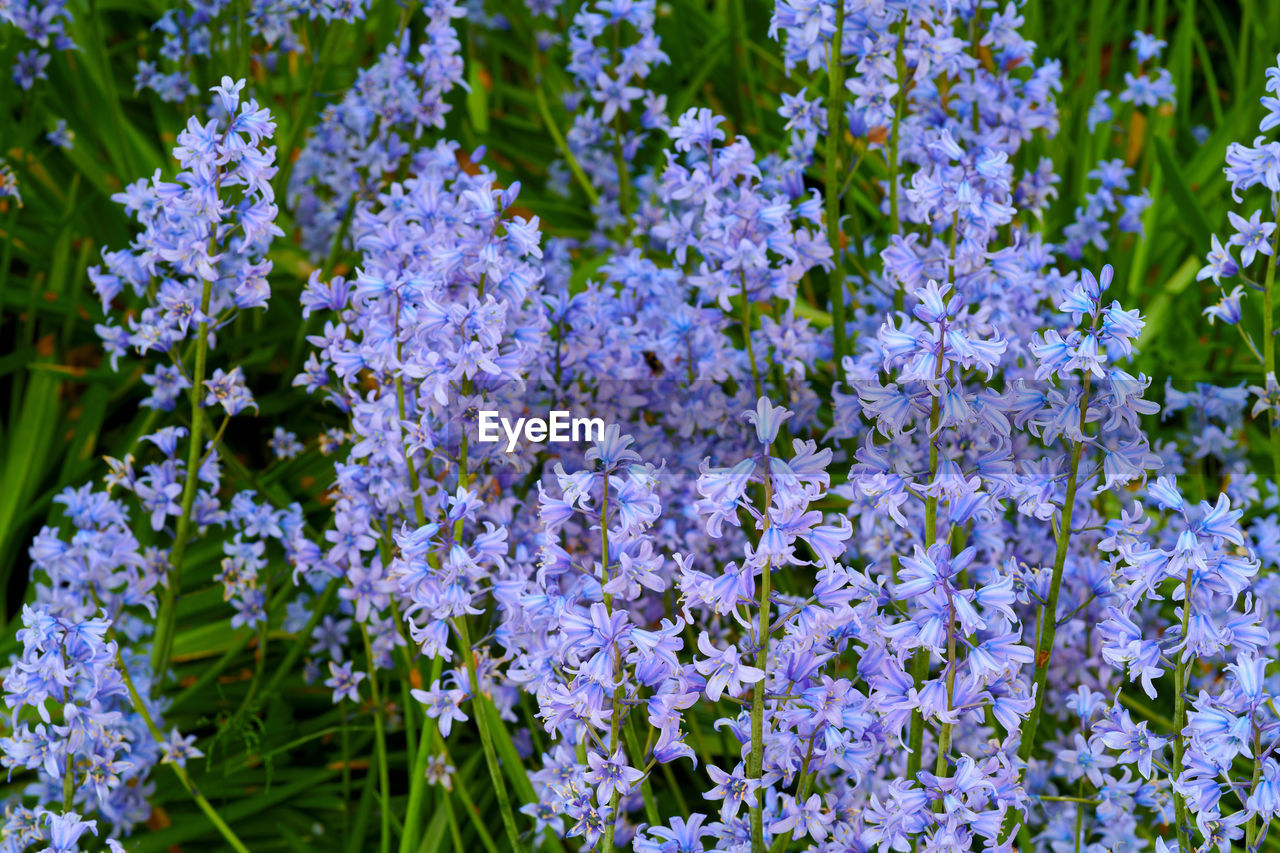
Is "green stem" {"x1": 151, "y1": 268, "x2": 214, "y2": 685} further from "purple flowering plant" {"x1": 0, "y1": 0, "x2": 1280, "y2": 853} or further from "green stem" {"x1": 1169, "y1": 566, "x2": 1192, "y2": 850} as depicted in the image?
"green stem" {"x1": 1169, "y1": 566, "x2": 1192, "y2": 850}

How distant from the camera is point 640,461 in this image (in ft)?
6.38

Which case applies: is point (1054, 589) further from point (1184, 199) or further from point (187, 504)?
point (1184, 199)

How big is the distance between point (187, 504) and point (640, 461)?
4.08 feet

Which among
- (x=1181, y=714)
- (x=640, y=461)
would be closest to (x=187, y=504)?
(x=640, y=461)

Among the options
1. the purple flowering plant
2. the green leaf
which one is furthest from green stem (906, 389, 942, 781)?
the green leaf

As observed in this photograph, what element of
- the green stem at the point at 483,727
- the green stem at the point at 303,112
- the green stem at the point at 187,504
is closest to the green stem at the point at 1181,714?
the green stem at the point at 483,727

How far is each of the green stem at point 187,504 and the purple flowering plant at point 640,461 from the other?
1 centimetres

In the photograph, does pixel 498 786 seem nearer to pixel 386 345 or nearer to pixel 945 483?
pixel 386 345

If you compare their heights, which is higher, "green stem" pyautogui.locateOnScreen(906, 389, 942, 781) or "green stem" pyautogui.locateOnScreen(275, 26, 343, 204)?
"green stem" pyautogui.locateOnScreen(275, 26, 343, 204)

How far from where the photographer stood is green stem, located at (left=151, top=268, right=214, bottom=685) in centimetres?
251

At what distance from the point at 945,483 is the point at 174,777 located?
2259 millimetres

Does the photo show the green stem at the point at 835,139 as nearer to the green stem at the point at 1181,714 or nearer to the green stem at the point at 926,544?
the green stem at the point at 926,544

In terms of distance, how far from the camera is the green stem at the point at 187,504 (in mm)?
2512

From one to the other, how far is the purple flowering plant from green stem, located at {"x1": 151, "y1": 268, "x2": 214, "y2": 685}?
0.01m
